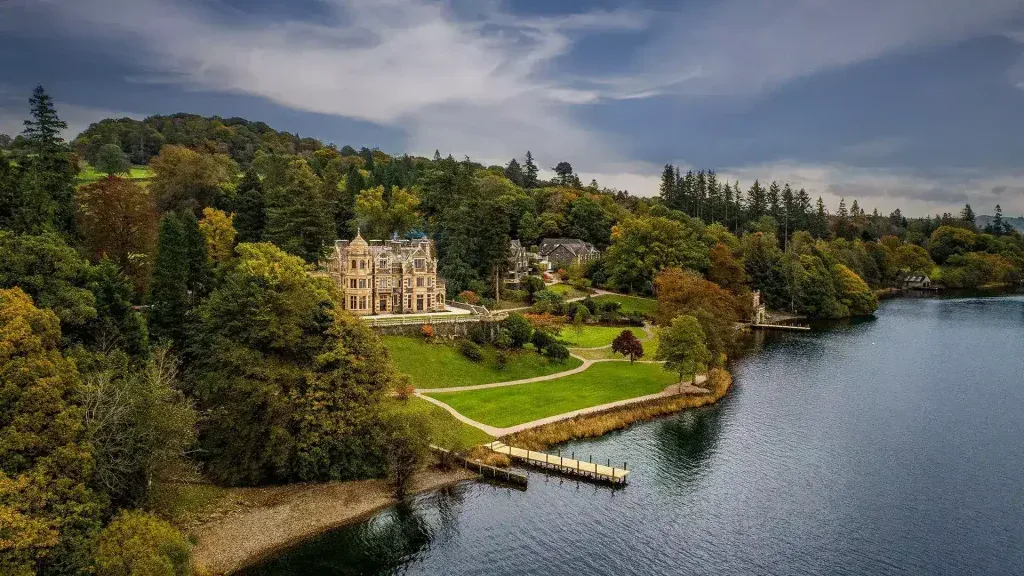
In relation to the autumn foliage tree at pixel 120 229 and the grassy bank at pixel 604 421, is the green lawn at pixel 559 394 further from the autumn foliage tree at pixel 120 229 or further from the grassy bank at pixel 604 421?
the autumn foliage tree at pixel 120 229

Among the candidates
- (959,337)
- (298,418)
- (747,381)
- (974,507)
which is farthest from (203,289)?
(959,337)

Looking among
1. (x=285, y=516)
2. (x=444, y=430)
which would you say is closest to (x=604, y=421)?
(x=444, y=430)

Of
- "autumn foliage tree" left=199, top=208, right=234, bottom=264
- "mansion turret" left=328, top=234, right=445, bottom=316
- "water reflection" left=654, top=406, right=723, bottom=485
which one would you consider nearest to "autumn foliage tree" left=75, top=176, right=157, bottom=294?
"autumn foliage tree" left=199, top=208, right=234, bottom=264

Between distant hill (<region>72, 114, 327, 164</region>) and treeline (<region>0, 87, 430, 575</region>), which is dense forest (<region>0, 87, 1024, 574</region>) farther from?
distant hill (<region>72, 114, 327, 164</region>)

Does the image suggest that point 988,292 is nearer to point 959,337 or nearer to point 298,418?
point 959,337

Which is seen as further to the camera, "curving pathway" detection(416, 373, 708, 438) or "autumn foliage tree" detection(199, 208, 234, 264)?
"autumn foliage tree" detection(199, 208, 234, 264)

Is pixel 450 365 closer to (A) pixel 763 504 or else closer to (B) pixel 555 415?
(B) pixel 555 415
